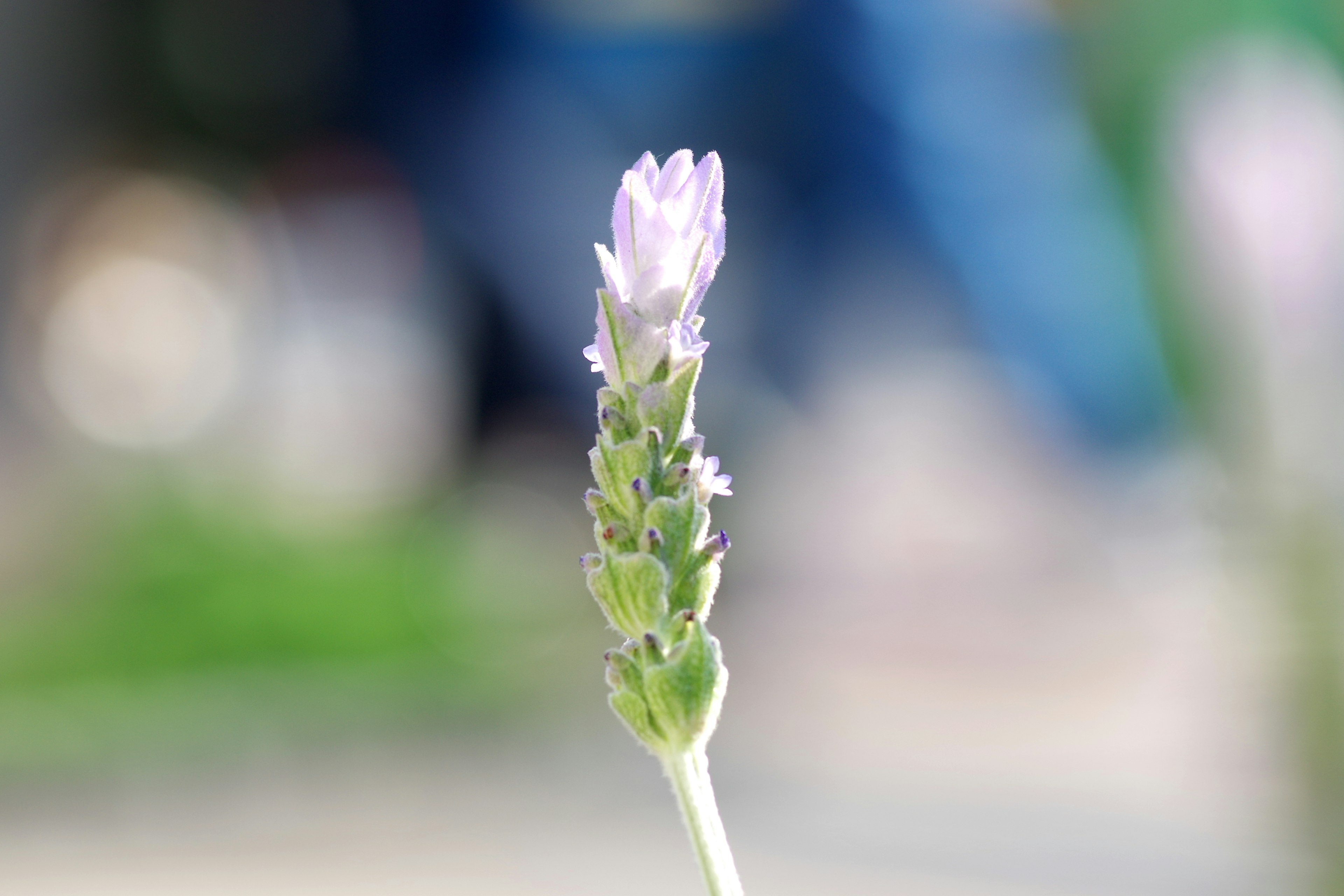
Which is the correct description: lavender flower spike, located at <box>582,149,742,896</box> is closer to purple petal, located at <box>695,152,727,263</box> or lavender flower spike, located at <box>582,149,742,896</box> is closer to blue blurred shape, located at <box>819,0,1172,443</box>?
purple petal, located at <box>695,152,727,263</box>

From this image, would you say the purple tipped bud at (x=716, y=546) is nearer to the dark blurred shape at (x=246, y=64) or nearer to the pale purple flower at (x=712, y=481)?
the pale purple flower at (x=712, y=481)

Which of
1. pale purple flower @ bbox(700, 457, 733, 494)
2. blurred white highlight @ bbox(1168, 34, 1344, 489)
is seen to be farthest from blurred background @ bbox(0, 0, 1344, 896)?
pale purple flower @ bbox(700, 457, 733, 494)

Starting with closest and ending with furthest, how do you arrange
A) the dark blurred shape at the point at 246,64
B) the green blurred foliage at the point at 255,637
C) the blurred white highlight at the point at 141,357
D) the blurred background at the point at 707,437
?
1. the blurred background at the point at 707,437
2. the green blurred foliage at the point at 255,637
3. the blurred white highlight at the point at 141,357
4. the dark blurred shape at the point at 246,64

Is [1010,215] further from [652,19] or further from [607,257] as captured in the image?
[607,257]

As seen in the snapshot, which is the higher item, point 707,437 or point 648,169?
point 707,437

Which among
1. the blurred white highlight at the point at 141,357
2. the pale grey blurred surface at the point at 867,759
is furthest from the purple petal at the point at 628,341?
the blurred white highlight at the point at 141,357

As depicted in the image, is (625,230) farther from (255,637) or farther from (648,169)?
(255,637)

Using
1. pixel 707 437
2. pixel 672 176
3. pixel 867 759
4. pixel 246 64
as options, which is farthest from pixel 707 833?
pixel 246 64
